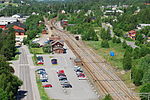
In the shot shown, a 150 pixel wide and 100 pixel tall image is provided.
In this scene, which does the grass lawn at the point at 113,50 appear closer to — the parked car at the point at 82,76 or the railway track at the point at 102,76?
the railway track at the point at 102,76

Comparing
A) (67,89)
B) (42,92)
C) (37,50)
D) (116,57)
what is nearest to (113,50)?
(116,57)

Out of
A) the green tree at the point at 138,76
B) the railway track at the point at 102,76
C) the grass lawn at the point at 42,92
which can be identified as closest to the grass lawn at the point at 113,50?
the railway track at the point at 102,76

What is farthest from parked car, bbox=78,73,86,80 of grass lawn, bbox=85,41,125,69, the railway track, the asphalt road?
grass lawn, bbox=85,41,125,69

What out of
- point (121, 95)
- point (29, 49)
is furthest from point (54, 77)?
point (29, 49)

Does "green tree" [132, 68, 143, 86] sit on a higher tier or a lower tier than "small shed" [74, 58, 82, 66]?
higher

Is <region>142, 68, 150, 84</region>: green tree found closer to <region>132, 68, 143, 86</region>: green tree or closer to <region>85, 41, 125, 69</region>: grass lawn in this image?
<region>132, 68, 143, 86</region>: green tree

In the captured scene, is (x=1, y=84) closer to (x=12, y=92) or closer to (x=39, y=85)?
(x=12, y=92)
